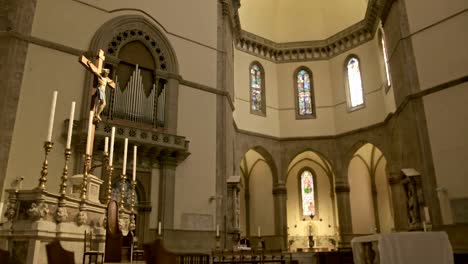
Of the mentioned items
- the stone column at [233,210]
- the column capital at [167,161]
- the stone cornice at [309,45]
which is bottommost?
the stone column at [233,210]

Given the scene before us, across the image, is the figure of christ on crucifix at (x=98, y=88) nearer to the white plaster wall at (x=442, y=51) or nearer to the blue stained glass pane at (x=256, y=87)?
the white plaster wall at (x=442, y=51)

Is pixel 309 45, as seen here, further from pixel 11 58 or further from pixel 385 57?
pixel 11 58

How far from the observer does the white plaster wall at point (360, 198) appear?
20250 mm

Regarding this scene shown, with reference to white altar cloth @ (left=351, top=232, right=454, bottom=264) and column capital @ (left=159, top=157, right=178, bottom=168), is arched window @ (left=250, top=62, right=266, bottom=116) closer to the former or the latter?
column capital @ (left=159, top=157, right=178, bottom=168)

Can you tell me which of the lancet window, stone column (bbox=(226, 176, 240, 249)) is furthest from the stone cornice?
stone column (bbox=(226, 176, 240, 249))

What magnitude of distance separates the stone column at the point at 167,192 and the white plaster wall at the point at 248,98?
757cm

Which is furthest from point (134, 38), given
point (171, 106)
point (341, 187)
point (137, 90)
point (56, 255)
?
point (341, 187)

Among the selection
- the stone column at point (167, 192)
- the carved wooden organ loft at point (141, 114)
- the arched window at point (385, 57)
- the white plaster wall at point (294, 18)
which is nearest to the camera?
the carved wooden organ loft at point (141, 114)

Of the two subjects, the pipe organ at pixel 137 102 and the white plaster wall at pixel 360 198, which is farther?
the white plaster wall at pixel 360 198

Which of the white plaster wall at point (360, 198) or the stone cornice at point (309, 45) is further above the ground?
the stone cornice at point (309, 45)

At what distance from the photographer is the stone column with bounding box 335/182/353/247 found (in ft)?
62.9

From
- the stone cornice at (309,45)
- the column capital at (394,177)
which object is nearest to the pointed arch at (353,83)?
the stone cornice at (309,45)

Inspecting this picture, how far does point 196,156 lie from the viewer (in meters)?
13.2

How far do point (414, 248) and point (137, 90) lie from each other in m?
9.45
